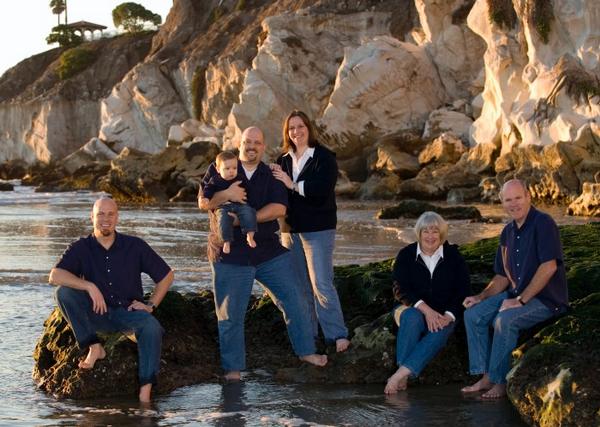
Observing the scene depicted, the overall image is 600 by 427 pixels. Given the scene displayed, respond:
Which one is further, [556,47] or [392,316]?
[556,47]

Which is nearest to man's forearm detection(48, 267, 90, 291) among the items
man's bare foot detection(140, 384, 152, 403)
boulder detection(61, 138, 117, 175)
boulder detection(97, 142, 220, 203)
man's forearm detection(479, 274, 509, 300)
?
man's bare foot detection(140, 384, 152, 403)

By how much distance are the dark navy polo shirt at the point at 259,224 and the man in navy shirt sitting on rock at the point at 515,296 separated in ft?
4.75

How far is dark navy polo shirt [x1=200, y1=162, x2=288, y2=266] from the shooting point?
662cm

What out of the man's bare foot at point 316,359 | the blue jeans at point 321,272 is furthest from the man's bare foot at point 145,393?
the blue jeans at point 321,272

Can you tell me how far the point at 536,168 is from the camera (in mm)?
29781

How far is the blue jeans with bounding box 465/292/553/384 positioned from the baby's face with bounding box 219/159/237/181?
73.1 inches

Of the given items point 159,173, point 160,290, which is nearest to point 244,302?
point 160,290

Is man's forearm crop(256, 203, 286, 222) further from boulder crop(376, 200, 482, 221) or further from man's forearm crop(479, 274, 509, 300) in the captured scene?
boulder crop(376, 200, 482, 221)

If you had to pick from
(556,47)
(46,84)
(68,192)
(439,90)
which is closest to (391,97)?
(439,90)

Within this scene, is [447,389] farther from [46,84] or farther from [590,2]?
[46,84]

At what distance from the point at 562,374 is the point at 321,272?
82.1 inches

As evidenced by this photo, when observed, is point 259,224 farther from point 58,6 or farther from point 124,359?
point 58,6

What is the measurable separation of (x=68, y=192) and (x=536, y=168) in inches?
993

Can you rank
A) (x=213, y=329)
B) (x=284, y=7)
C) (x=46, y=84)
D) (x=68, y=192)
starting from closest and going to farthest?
(x=213, y=329) → (x=68, y=192) → (x=284, y=7) → (x=46, y=84)
